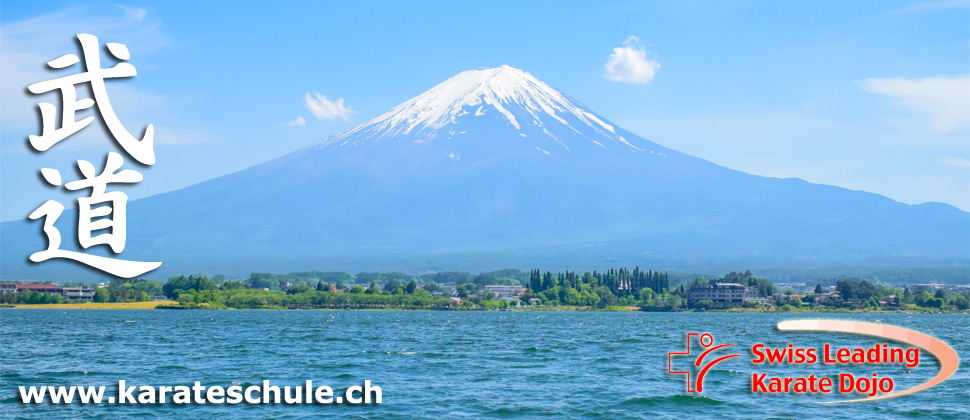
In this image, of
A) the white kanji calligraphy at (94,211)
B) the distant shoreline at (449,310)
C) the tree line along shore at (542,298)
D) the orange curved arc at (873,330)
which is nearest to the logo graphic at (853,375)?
the orange curved arc at (873,330)

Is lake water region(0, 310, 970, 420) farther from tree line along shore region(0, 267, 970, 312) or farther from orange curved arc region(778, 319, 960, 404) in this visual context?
tree line along shore region(0, 267, 970, 312)

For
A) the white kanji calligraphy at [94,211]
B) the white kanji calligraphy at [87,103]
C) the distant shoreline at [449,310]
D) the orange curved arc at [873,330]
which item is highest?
the white kanji calligraphy at [87,103]

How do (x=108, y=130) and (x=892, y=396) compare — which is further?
(x=892, y=396)

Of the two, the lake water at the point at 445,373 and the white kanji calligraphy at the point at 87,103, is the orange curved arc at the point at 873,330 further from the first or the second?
the white kanji calligraphy at the point at 87,103

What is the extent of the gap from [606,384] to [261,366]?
15.4 metres

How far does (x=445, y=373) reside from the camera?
46.0m

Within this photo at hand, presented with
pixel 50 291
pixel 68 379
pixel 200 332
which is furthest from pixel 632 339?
pixel 50 291

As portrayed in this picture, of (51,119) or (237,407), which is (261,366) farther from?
(51,119)

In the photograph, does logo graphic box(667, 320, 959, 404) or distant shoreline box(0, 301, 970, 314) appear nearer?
logo graphic box(667, 320, 959, 404)

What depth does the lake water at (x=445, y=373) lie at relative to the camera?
115 feet

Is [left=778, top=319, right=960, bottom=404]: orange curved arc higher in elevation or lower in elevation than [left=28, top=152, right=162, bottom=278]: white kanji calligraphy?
lower

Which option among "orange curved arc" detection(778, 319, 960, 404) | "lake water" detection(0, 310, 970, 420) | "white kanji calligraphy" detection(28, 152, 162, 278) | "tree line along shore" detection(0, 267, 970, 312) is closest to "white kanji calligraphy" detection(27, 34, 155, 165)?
"white kanji calligraphy" detection(28, 152, 162, 278)

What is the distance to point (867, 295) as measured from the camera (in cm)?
17538

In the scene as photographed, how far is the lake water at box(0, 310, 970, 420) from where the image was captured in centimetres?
3494
